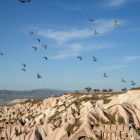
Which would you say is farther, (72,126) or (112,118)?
(72,126)

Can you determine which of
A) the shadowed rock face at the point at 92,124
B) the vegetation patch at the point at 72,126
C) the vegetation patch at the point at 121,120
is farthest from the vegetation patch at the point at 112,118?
the vegetation patch at the point at 72,126

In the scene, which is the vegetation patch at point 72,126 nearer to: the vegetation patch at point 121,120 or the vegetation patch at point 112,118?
the vegetation patch at point 112,118

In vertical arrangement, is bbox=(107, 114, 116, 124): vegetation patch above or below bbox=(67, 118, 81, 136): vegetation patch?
above

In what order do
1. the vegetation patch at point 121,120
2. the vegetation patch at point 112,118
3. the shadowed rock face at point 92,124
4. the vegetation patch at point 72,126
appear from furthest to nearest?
the vegetation patch at point 72,126
the vegetation patch at point 112,118
the vegetation patch at point 121,120
the shadowed rock face at point 92,124

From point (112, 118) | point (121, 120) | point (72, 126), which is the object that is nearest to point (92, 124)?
point (112, 118)

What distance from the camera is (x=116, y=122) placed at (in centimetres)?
8456

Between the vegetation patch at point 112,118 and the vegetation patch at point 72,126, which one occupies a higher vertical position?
the vegetation patch at point 112,118

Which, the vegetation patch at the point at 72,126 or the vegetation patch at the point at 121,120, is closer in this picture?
the vegetation patch at the point at 121,120

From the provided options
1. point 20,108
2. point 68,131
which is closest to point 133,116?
point 68,131

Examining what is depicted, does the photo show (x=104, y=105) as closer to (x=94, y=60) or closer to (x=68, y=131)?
(x=68, y=131)

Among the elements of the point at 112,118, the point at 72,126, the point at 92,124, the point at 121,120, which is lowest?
the point at 72,126

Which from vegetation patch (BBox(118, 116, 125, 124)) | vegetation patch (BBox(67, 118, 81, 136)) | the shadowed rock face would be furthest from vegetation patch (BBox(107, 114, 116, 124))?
vegetation patch (BBox(67, 118, 81, 136))

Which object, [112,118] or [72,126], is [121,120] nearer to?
[112,118]

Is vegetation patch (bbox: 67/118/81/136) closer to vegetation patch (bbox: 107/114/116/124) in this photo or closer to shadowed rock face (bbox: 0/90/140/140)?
shadowed rock face (bbox: 0/90/140/140)
